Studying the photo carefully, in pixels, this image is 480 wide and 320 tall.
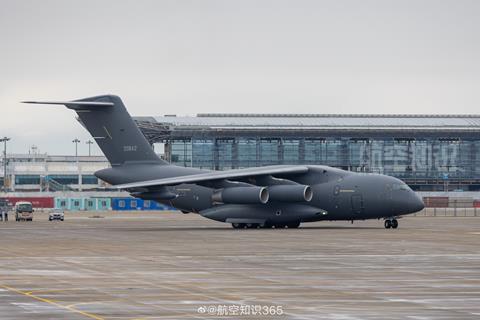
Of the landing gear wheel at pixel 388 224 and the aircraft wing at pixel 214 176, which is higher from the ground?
the aircraft wing at pixel 214 176

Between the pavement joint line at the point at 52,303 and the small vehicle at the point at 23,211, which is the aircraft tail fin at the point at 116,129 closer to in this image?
the small vehicle at the point at 23,211

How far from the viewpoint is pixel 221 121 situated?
140125 mm

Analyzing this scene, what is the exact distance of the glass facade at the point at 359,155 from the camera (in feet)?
463

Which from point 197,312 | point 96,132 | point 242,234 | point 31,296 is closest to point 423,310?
point 197,312

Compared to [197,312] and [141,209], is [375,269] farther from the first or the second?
[141,209]

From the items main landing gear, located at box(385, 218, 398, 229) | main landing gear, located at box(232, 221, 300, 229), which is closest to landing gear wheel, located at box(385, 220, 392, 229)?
main landing gear, located at box(385, 218, 398, 229)

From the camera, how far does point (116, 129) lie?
62750 mm

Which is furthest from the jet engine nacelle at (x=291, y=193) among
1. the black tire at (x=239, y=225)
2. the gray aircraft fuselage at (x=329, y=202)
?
the black tire at (x=239, y=225)

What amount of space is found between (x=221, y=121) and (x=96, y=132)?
254 feet

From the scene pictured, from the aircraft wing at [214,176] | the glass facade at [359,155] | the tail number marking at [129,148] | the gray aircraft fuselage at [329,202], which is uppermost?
the glass facade at [359,155]

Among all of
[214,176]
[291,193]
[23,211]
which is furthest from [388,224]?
[23,211]

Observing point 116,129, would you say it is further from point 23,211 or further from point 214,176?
point 23,211

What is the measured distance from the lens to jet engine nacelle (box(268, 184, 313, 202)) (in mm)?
58031

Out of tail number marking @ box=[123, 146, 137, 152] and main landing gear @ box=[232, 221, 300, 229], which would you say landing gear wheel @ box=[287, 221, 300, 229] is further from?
tail number marking @ box=[123, 146, 137, 152]
